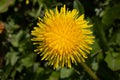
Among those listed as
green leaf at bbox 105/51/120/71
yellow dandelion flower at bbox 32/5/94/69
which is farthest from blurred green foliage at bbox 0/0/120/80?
yellow dandelion flower at bbox 32/5/94/69

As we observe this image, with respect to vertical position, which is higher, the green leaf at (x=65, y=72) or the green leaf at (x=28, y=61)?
the green leaf at (x=28, y=61)

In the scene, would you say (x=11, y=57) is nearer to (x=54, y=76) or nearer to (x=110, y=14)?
(x=54, y=76)

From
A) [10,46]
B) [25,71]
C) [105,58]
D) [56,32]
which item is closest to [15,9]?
[10,46]

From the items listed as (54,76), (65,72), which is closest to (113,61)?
(65,72)

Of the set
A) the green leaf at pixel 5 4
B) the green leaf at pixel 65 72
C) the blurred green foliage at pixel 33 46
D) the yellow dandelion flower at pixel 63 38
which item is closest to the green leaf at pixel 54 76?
the blurred green foliage at pixel 33 46

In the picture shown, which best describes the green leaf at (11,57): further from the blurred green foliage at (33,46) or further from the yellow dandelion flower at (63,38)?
the yellow dandelion flower at (63,38)

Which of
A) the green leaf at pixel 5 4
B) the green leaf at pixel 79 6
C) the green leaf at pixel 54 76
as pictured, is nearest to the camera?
the green leaf at pixel 79 6

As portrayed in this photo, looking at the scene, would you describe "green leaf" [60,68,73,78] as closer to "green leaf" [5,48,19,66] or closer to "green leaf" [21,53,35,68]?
"green leaf" [21,53,35,68]
